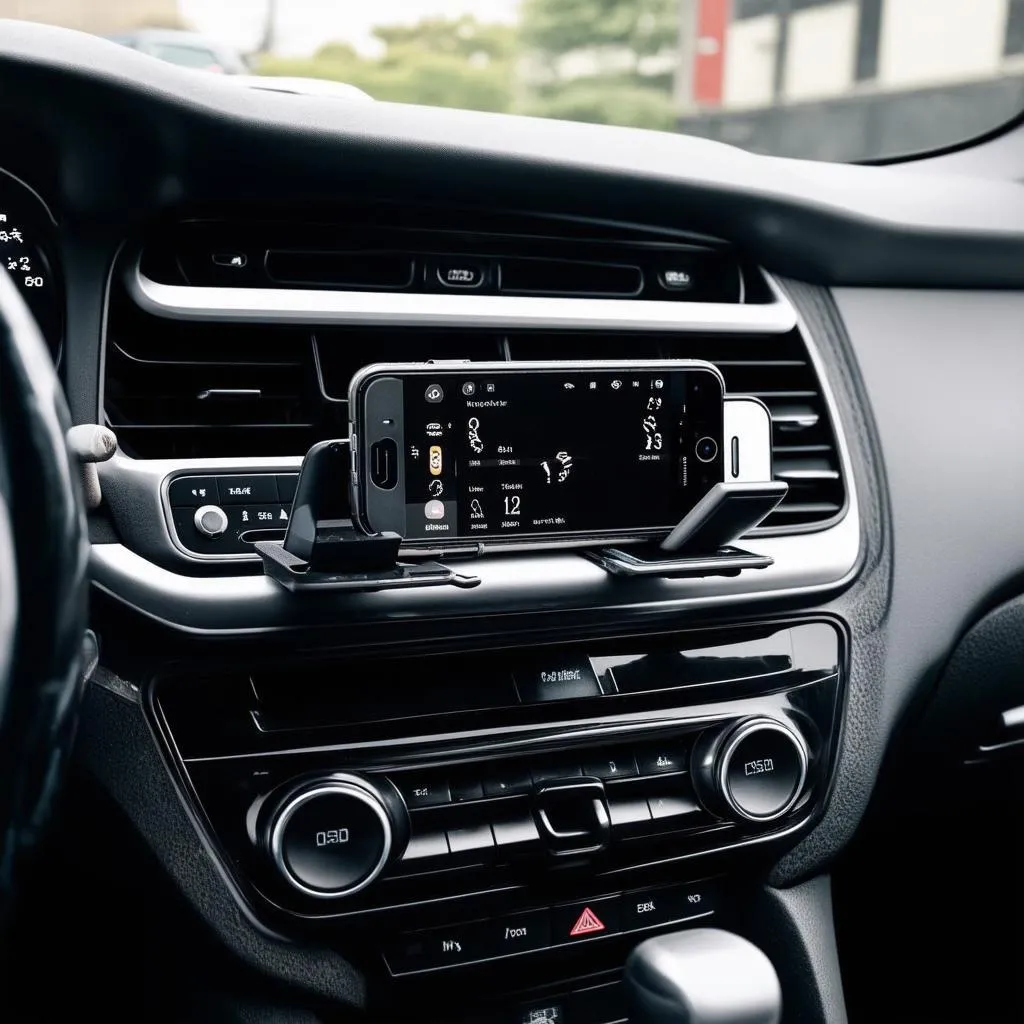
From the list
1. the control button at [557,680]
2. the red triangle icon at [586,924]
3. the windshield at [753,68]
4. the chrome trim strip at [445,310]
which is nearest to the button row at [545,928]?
the red triangle icon at [586,924]

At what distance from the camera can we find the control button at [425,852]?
1173 millimetres

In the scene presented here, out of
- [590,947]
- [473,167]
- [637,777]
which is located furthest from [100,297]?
[590,947]

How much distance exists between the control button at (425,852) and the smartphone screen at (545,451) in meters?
0.32

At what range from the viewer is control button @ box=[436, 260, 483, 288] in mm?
1246

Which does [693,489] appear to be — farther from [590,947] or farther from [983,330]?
[983,330]

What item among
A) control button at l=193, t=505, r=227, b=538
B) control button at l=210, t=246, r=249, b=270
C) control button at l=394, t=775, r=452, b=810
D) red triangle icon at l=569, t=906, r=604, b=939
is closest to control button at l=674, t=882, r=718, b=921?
red triangle icon at l=569, t=906, r=604, b=939

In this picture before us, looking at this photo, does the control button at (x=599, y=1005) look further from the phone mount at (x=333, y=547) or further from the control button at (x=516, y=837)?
the phone mount at (x=333, y=547)

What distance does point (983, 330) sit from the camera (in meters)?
1.56

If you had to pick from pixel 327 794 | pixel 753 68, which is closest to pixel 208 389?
pixel 327 794

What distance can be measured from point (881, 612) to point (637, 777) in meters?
0.39

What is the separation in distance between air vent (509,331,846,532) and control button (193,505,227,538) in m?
0.45

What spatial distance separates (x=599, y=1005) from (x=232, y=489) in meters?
0.75

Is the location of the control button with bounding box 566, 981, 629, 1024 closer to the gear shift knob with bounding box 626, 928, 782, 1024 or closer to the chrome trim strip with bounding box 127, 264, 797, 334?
the gear shift knob with bounding box 626, 928, 782, 1024

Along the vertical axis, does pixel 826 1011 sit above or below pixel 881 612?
below
